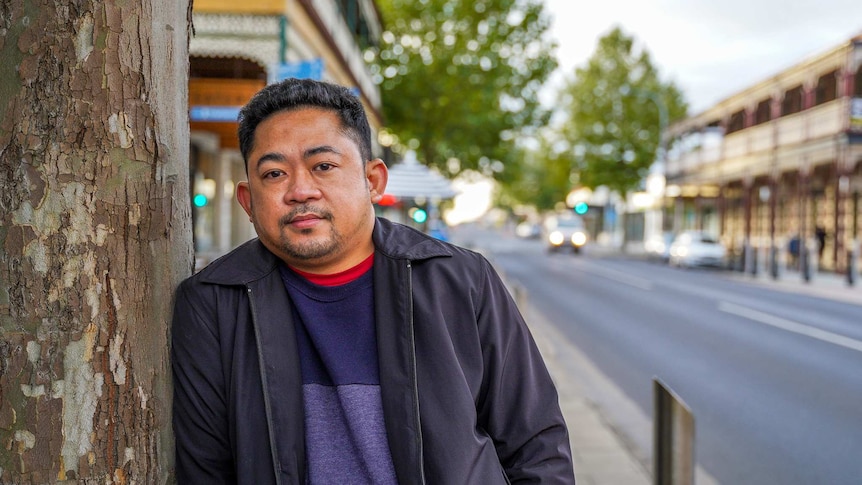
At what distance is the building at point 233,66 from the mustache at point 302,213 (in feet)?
17.3

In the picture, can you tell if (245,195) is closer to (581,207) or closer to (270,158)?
(270,158)

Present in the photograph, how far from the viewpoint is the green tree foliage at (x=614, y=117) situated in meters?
47.4

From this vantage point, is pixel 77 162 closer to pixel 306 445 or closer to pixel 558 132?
pixel 306 445

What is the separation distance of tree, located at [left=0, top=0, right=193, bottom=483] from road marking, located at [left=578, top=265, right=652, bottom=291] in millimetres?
20307

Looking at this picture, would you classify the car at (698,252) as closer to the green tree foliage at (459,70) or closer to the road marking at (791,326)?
the green tree foliage at (459,70)

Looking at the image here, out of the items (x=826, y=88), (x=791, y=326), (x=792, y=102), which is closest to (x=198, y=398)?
(x=791, y=326)

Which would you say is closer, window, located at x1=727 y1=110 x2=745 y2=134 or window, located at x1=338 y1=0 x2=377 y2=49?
window, located at x1=338 y1=0 x2=377 y2=49

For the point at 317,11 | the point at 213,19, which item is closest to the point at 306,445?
the point at 213,19

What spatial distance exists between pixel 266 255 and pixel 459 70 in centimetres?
2730

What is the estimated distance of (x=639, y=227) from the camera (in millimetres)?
64062

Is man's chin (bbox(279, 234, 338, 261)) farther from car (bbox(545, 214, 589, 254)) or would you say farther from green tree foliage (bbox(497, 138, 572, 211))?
green tree foliage (bbox(497, 138, 572, 211))

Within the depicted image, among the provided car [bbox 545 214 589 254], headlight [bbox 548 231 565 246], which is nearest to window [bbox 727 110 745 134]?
car [bbox 545 214 589 254]

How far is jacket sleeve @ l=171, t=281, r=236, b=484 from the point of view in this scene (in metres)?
1.81

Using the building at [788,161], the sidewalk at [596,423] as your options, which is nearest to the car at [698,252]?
the building at [788,161]
